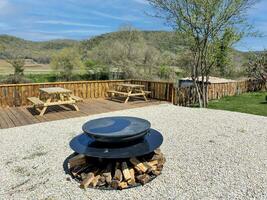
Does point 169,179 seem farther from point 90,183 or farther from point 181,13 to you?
point 181,13

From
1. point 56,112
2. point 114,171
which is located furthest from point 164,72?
point 114,171

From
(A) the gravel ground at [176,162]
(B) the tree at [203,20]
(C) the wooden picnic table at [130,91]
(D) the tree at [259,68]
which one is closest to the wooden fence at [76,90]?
(C) the wooden picnic table at [130,91]

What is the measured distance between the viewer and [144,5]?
952 cm

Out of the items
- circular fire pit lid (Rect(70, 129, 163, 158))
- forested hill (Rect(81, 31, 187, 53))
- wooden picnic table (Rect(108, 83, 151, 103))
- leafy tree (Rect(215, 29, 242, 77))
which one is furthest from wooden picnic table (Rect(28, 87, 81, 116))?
leafy tree (Rect(215, 29, 242, 77))

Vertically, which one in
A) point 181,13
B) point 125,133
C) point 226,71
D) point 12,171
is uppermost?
point 181,13

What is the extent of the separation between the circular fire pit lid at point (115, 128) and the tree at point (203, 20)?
5.97 metres

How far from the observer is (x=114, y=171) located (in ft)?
11.5

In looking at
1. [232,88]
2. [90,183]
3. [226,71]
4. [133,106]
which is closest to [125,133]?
[90,183]

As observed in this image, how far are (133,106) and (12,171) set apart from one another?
17.8 ft

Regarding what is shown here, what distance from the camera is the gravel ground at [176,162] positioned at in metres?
3.12

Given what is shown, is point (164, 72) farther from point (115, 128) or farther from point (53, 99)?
point (115, 128)

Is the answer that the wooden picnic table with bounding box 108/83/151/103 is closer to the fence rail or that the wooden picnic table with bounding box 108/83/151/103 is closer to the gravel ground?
the fence rail

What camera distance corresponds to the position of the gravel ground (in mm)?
3125

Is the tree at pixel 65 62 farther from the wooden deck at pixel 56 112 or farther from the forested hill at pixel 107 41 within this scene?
the wooden deck at pixel 56 112
